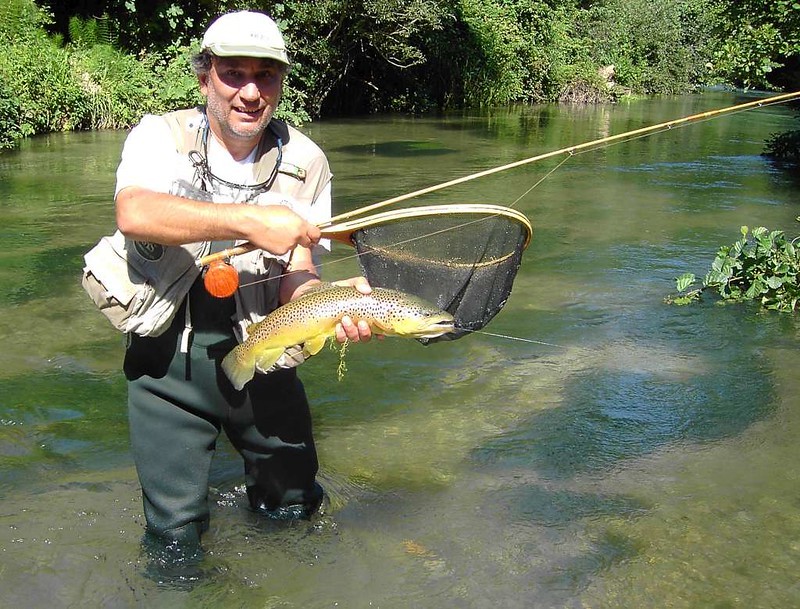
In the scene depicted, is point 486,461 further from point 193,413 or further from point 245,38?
point 245,38

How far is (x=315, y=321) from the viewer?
3.31 meters

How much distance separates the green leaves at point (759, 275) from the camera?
26.2ft

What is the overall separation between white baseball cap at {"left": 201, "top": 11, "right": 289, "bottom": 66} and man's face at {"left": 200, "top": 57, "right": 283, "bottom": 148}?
7 centimetres

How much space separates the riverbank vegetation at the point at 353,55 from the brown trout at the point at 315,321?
A: 13260 millimetres

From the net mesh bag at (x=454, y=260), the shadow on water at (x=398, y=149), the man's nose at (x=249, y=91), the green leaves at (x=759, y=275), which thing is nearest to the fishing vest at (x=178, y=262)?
the man's nose at (x=249, y=91)

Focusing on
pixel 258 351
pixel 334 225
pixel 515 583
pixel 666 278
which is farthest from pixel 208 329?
pixel 666 278

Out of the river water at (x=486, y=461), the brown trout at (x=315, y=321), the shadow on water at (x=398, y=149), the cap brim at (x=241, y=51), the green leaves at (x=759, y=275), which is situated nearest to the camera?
the cap brim at (x=241, y=51)

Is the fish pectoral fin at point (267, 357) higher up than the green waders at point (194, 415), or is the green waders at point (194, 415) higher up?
the fish pectoral fin at point (267, 357)

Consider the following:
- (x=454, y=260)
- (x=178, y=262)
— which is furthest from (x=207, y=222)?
(x=454, y=260)

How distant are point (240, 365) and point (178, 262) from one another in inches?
17.9

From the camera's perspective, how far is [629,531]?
14.7ft

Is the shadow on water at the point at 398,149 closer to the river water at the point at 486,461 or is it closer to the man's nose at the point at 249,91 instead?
the river water at the point at 486,461

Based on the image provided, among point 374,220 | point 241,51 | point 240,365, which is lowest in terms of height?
point 240,365

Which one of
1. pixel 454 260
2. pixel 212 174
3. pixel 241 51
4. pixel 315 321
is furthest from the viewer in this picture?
pixel 454 260
